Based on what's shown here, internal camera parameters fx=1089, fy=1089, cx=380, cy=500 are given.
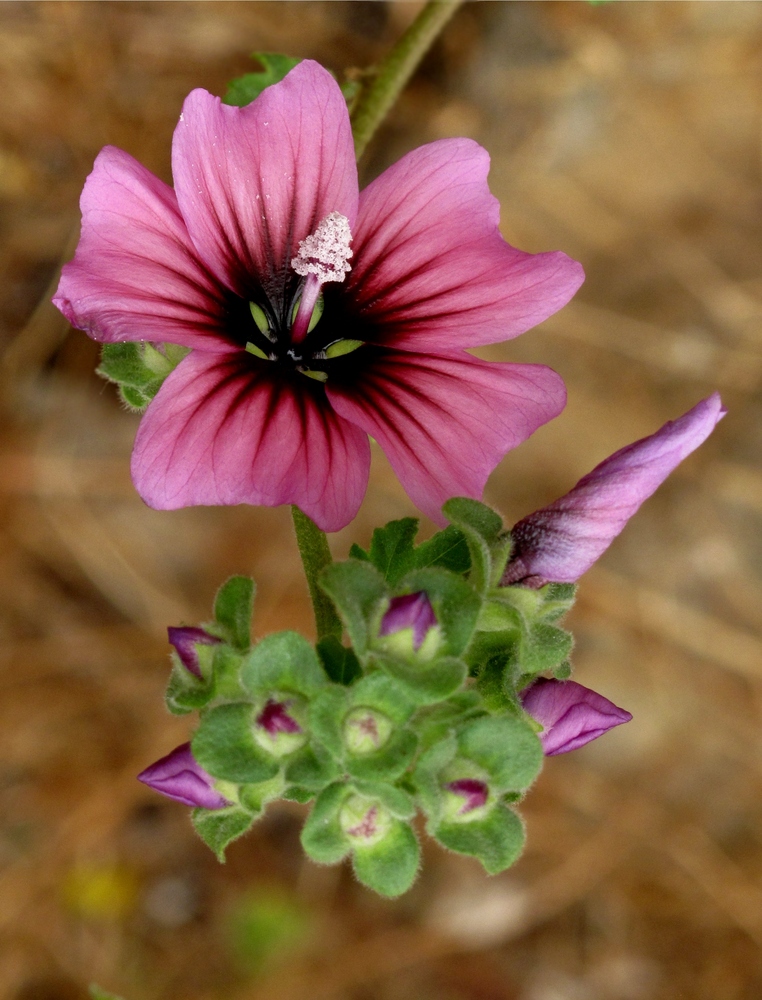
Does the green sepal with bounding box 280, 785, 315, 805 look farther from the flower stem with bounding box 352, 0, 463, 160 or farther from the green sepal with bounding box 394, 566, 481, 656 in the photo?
the flower stem with bounding box 352, 0, 463, 160

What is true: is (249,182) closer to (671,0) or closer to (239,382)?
(239,382)

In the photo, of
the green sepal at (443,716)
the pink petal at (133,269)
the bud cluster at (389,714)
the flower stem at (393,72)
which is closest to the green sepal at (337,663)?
the bud cluster at (389,714)

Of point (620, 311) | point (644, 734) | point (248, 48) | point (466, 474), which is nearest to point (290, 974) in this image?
point (644, 734)

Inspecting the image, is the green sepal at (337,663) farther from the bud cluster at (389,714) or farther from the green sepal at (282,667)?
the green sepal at (282,667)

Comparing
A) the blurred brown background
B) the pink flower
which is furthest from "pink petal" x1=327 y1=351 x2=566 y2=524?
the blurred brown background

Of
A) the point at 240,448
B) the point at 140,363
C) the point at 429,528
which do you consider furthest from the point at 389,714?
the point at 429,528

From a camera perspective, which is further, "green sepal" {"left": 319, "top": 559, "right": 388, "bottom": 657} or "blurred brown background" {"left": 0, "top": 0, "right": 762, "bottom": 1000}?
"blurred brown background" {"left": 0, "top": 0, "right": 762, "bottom": 1000}
